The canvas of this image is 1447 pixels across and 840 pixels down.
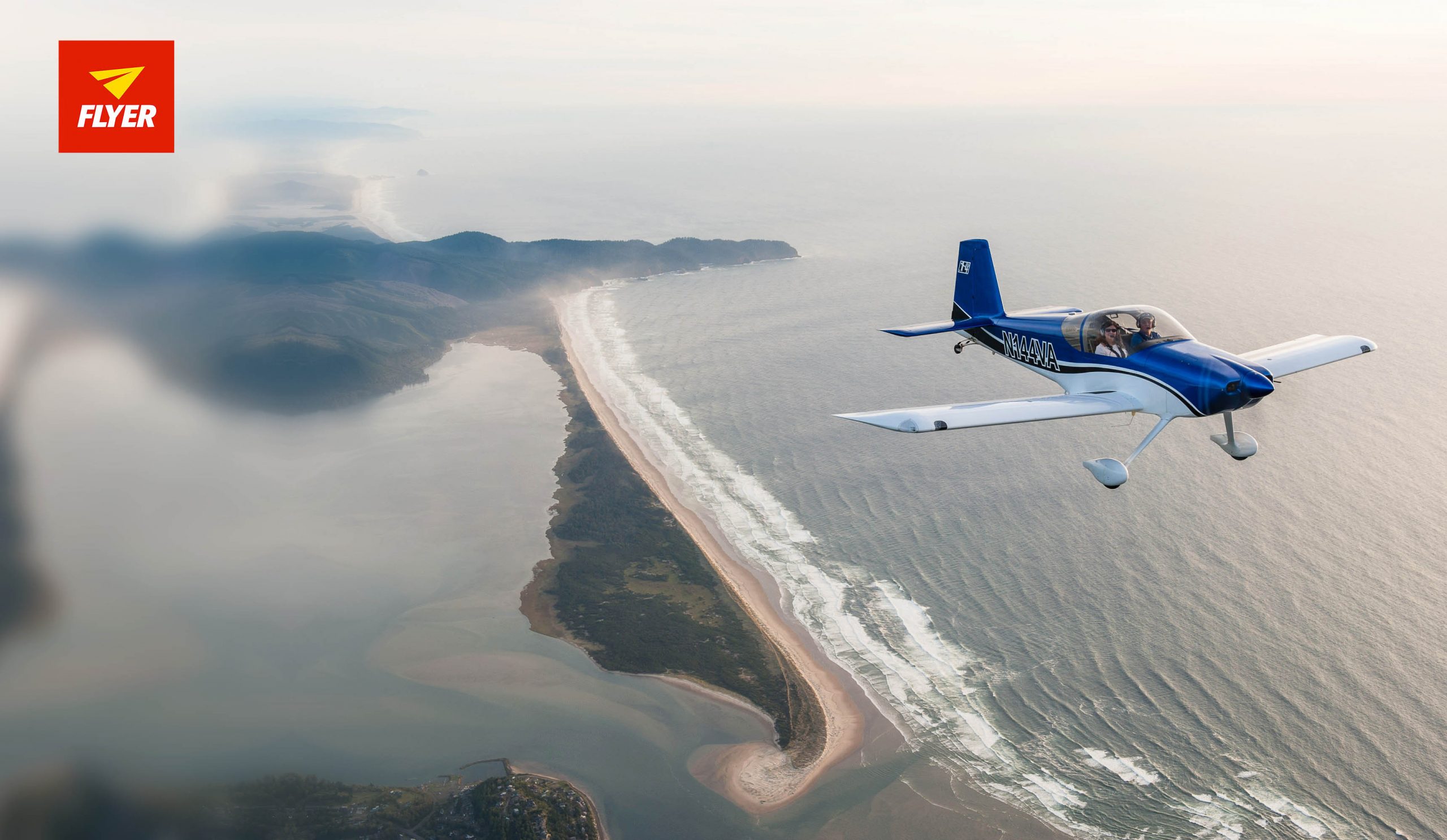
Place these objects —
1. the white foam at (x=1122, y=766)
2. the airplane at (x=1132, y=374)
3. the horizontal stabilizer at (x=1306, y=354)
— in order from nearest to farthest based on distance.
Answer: the airplane at (x=1132, y=374)
the horizontal stabilizer at (x=1306, y=354)
the white foam at (x=1122, y=766)

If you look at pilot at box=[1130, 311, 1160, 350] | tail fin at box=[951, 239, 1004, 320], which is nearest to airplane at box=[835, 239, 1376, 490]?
pilot at box=[1130, 311, 1160, 350]

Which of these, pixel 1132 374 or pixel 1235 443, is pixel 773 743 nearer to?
pixel 1132 374

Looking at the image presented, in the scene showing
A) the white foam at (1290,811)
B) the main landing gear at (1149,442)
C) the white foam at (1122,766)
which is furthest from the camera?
the white foam at (1122,766)

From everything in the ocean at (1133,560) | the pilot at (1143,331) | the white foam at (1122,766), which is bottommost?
the white foam at (1122,766)

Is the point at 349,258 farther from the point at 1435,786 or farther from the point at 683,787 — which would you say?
the point at 1435,786

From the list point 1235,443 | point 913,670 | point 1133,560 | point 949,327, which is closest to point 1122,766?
point 913,670

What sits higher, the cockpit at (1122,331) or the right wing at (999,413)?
the cockpit at (1122,331)

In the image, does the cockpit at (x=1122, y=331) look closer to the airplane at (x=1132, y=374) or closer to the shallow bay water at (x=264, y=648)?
the airplane at (x=1132, y=374)

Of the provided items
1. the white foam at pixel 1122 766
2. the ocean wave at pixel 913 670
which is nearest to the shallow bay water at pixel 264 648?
the ocean wave at pixel 913 670
